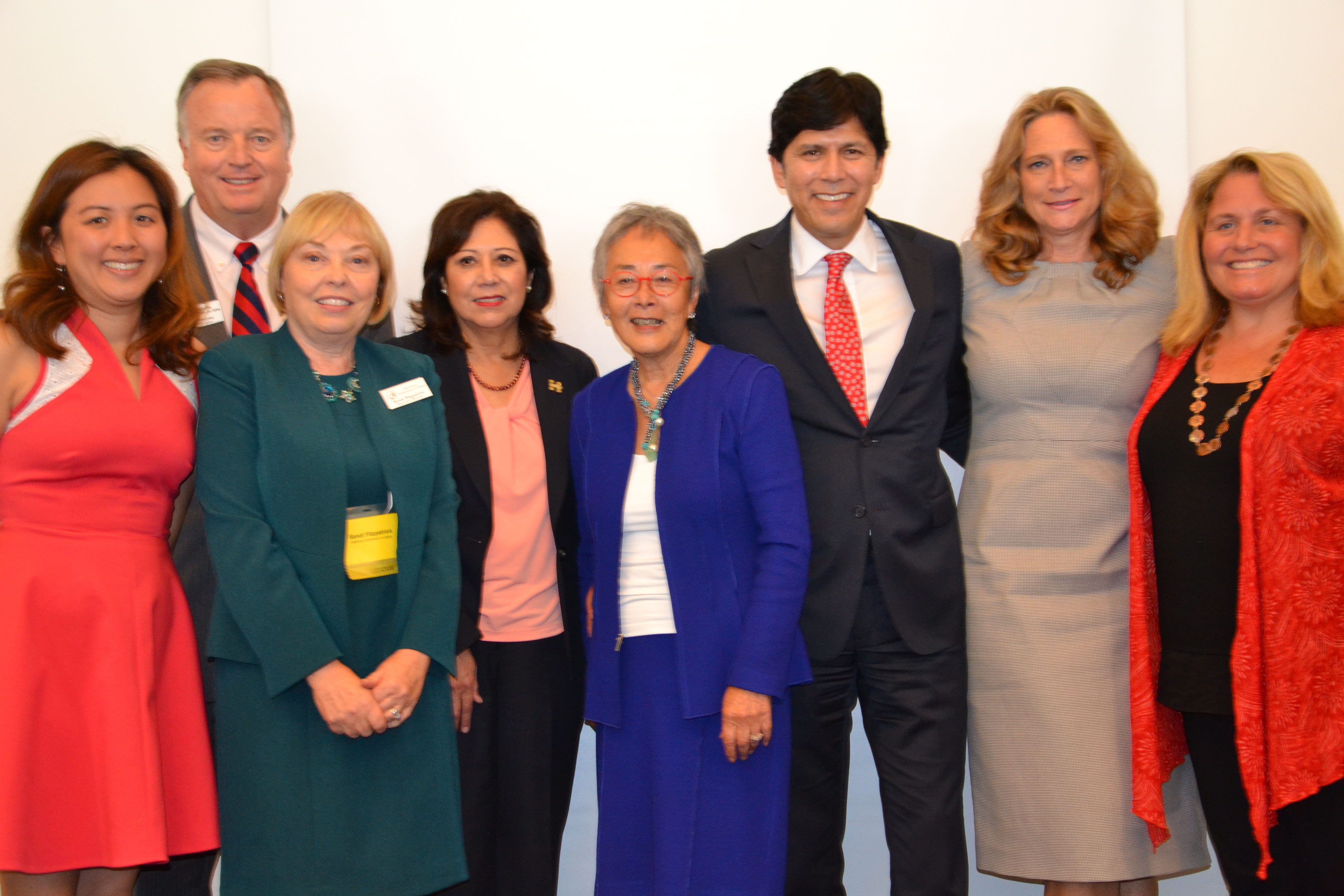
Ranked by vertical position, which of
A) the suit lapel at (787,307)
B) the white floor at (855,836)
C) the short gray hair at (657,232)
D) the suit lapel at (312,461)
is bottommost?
the white floor at (855,836)

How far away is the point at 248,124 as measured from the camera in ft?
9.20

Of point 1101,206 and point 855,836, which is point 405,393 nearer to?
point 1101,206

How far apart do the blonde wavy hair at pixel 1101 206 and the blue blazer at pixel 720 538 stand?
0.82 meters

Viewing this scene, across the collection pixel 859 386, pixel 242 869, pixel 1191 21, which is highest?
pixel 1191 21

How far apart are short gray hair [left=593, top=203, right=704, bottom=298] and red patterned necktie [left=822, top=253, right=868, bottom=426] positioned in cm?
33

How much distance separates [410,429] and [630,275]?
2.03 feet

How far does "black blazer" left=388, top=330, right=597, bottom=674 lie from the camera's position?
242 cm

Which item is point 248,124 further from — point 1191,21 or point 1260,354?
point 1191,21

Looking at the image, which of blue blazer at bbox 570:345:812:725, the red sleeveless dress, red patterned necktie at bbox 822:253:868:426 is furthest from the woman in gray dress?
the red sleeveless dress

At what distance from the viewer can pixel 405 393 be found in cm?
229

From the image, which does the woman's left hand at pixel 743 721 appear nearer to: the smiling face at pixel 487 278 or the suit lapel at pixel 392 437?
the suit lapel at pixel 392 437

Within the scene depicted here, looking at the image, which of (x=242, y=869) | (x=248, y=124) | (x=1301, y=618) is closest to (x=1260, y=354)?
(x=1301, y=618)

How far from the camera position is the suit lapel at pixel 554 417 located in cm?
254

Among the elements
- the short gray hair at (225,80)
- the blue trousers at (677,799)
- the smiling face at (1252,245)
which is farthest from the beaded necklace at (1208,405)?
the short gray hair at (225,80)
